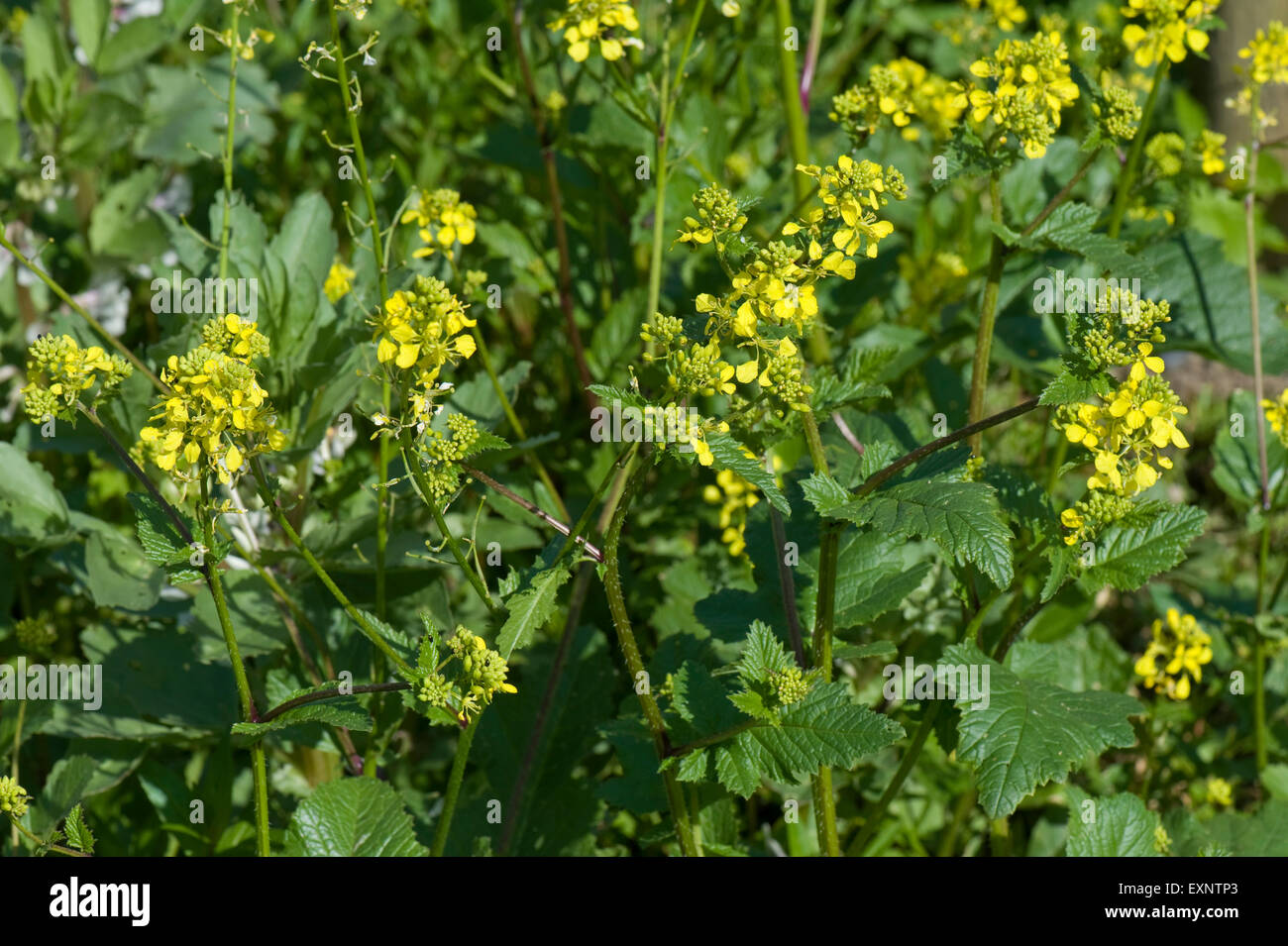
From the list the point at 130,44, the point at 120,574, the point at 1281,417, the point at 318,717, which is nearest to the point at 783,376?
the point at 318,717

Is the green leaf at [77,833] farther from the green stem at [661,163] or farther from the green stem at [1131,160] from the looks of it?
the green stem at [1131,160]

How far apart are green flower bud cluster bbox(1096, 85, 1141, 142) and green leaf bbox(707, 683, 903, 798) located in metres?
1.15

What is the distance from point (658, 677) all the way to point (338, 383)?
89 centimetres

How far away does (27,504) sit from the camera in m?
2.54

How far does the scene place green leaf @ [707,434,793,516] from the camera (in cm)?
162

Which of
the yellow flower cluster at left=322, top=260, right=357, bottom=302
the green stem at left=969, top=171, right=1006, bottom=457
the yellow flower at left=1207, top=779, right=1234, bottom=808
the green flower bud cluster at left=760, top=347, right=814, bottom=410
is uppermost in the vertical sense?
the yellow flower cluster at left=322, top=260, right=357, bottom=302

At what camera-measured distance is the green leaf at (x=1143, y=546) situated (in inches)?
76.7

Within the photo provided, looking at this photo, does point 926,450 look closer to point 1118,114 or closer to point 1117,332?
point 1117,332

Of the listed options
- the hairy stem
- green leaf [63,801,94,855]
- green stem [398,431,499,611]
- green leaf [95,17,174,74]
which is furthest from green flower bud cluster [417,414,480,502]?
green leaf [95,17,174,74]

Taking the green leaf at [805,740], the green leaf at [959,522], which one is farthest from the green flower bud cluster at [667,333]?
the green leaf at [805,740]

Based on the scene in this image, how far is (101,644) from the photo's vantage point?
102 inches

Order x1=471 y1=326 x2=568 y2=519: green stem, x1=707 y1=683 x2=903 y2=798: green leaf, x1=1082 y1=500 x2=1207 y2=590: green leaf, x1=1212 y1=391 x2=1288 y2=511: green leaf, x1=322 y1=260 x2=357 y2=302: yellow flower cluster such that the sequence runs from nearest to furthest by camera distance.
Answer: x1=707 y1=683 x2=903 y2=798: green leaf, x1=1082 y1=500 x2=1207 y2=590: green leaf, x1=471 y1=326 x2=568 y2=519: green stem, x1=322 y1=260 x2=357 y2=302: yellow flower cluster, x1=1212 y1=391 x2=1288 y2=511: green leaf

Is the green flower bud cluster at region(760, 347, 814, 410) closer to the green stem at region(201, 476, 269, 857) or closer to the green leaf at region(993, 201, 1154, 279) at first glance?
the green leaf at region(993, 201, 1154, 279)

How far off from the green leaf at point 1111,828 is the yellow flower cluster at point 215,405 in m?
1.58
